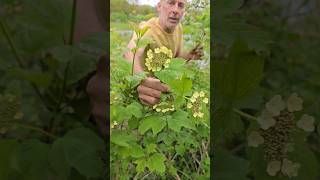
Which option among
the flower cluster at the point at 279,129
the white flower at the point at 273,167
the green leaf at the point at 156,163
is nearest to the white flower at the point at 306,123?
the flower cluster at the point at 279,129

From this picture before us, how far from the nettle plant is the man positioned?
0.01m

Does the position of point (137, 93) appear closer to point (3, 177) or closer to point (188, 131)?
point (188, 131)

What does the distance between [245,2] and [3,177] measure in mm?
686

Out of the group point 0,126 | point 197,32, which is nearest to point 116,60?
point 197,32

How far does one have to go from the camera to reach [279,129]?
1.25 metres

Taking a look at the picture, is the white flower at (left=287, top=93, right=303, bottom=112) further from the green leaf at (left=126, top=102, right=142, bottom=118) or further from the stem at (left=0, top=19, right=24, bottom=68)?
the stem at (left=0, top=19, right=24, bottom=68)

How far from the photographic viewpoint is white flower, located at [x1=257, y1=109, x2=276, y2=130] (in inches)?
49.2

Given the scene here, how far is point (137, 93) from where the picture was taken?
1195 millimetres

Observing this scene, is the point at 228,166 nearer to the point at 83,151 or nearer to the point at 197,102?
the point at 197,102

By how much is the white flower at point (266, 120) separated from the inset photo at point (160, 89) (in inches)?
5.3

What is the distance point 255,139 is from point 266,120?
0.05 m

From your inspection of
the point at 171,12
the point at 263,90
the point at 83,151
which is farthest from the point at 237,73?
the point at 83,151

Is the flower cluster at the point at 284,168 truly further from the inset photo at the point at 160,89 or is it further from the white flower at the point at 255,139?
the inset photo at the point at 160,89

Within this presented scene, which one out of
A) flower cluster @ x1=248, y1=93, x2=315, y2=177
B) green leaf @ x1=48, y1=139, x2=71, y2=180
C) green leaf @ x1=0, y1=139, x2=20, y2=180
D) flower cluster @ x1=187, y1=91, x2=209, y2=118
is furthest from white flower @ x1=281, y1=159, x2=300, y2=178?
green leaf @ x1=0, y1=139, x2=20, y2=180
